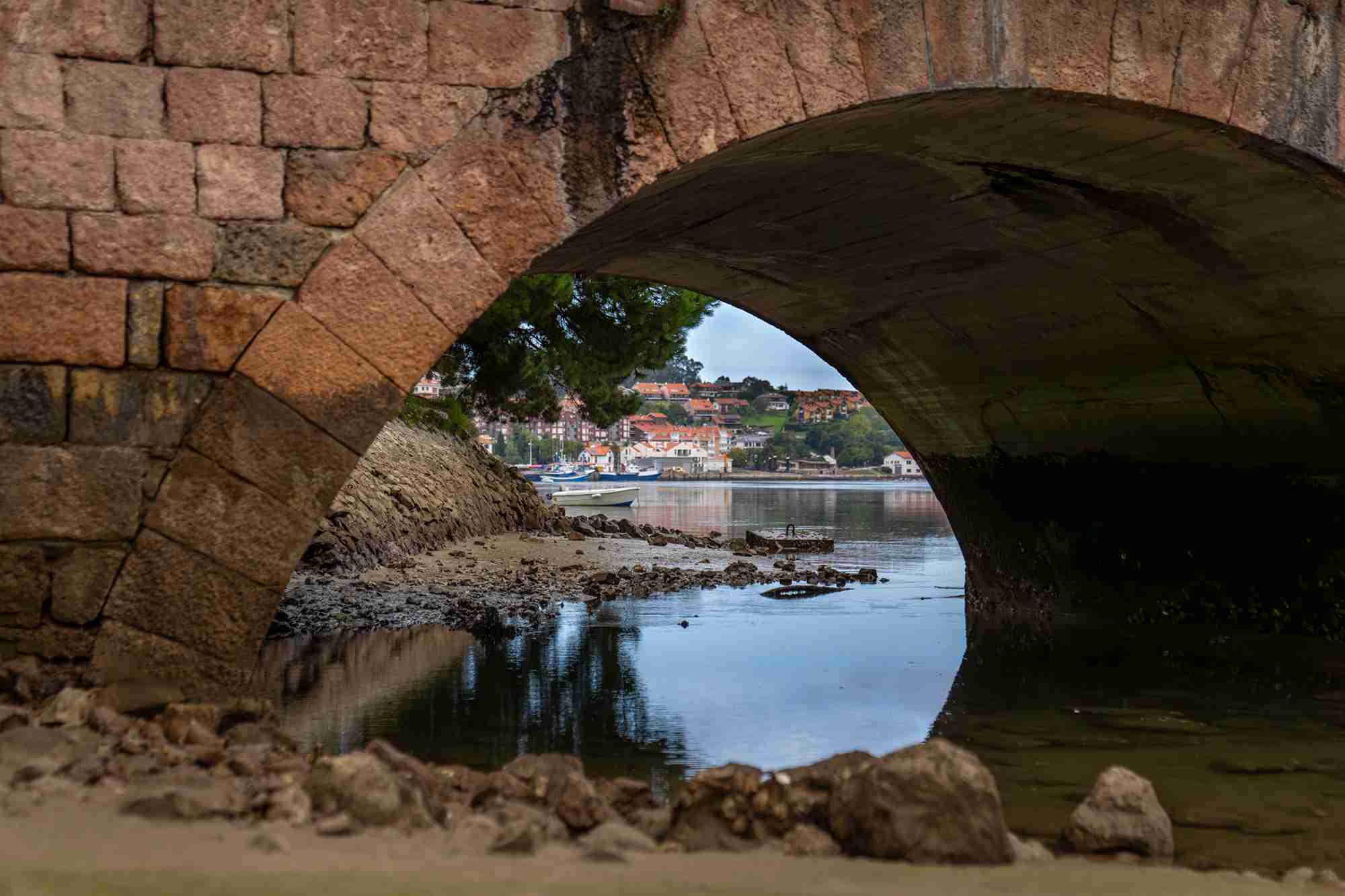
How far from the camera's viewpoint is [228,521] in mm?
3982

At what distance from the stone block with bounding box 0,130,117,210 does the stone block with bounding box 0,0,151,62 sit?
27 cm

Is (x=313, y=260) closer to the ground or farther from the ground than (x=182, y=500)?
farther from the ground

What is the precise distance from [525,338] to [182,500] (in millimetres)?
10904

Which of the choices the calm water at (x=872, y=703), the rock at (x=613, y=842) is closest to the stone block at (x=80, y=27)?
the rock at (x=613, y=842)

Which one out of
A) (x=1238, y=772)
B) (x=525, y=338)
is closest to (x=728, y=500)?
(x=525, y=338)

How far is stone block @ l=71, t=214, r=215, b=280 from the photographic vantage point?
3951 millimetres

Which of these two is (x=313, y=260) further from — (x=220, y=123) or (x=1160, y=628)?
(x=1160, y=628)

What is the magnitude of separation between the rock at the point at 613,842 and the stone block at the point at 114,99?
2.47 meters

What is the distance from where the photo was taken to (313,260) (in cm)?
409

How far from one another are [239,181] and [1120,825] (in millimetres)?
3275

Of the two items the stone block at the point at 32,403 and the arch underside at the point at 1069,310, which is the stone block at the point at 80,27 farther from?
the arch underside at the point at 1069,310

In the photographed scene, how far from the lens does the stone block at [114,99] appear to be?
3965 mm

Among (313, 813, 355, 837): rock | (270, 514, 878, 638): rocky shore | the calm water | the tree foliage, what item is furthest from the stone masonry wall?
(313, 813, 355, 837): rock

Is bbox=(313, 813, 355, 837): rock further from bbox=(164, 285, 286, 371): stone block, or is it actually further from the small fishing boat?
the small fishing boat
